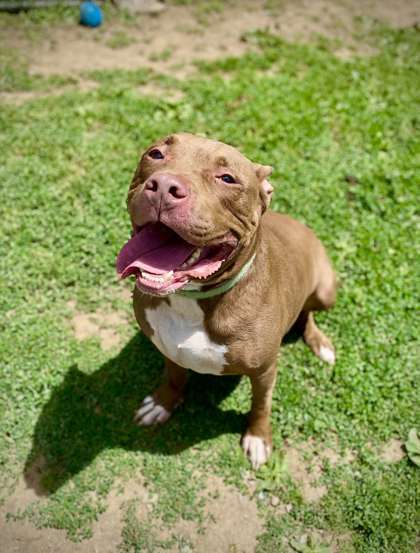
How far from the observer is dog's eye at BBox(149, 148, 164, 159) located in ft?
9.45

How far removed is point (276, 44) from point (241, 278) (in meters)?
5.36

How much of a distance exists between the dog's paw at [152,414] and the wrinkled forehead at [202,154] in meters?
2.10

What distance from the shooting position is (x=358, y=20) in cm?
800

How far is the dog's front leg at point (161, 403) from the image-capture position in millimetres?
4129

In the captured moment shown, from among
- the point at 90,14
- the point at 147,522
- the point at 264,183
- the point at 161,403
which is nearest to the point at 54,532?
the point at 147,522

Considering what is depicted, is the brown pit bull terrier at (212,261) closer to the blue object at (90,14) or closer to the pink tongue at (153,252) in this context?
the pink tongue at (153,252)

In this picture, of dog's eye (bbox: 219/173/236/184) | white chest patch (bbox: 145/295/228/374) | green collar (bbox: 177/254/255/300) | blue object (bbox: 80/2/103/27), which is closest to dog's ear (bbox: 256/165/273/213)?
dog's eye (bbox: 219/173/236/184)

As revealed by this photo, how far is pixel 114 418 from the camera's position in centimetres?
423

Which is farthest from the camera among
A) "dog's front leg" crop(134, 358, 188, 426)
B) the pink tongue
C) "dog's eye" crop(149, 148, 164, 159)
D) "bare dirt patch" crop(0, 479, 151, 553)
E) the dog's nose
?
"dog's front leg" crop(134, 358, 188, 426)

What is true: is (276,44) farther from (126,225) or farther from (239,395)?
(239,395)

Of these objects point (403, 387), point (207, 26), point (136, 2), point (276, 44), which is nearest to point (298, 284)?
point (403, 387)

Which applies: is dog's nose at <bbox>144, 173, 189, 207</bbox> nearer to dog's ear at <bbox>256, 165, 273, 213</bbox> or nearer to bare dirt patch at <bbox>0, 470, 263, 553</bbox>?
dog's ear at <bbox>256, 165, 273, 213</bbox>

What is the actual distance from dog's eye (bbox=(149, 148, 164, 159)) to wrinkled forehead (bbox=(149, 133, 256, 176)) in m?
0.04

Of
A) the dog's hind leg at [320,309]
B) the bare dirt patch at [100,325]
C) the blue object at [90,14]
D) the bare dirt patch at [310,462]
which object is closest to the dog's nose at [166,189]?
the dog's hind leg at [320,309]
